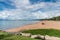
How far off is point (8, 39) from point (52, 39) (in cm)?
415

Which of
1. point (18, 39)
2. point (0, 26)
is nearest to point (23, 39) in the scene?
point (18, 39)

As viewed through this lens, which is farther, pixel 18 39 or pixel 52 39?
pixel 52 39

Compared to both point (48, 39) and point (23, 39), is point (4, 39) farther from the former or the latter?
point (48, 39)

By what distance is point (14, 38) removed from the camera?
571 inches

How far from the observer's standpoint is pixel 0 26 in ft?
104

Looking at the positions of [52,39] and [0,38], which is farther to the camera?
[52,39]

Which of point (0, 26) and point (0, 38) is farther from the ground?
→ point (0, 26)

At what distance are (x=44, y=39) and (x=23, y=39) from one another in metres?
2.63

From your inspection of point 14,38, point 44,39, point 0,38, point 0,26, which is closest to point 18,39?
point 14,38

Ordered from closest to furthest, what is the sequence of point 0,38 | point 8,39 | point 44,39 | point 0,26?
point 8,39 → point 0,38 → point 44,39 → point 0,26

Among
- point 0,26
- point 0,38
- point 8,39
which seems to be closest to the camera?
point 8,39

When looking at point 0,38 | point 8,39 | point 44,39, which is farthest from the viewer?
point 44,39

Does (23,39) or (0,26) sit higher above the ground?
(0,26)

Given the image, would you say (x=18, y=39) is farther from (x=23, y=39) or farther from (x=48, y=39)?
(x=48, y=39)
